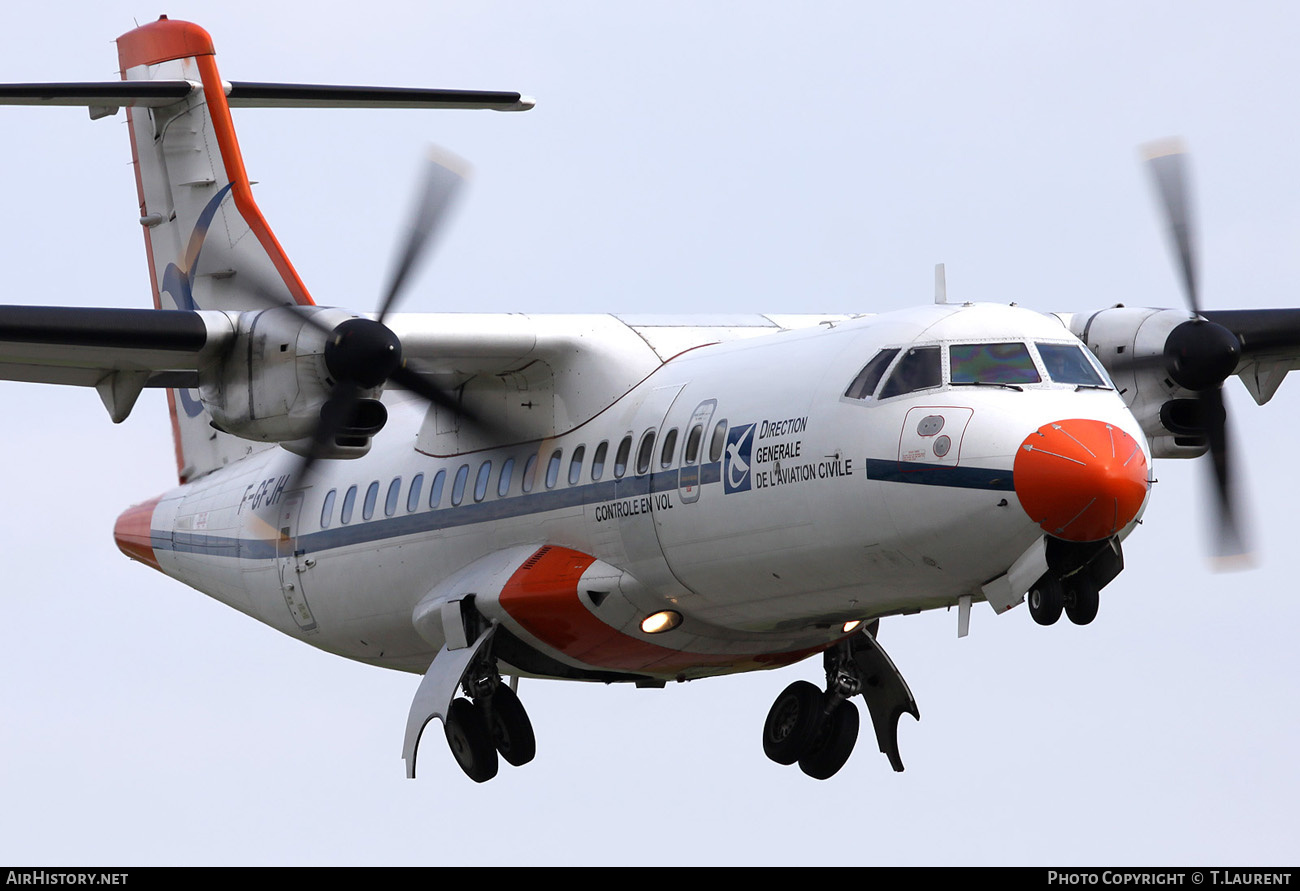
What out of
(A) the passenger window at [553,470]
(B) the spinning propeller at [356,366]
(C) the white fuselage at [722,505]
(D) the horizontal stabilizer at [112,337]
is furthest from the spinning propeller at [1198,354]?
(D) the horizontal stabilizer at [112,337]

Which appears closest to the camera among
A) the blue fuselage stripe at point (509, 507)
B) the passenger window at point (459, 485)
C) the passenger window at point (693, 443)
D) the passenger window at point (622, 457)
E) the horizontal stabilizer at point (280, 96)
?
the blue fuselage stripe at point (509, 507)

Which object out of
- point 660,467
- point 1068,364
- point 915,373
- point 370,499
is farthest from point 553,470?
point 1068,364

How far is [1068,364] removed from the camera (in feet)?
45.1

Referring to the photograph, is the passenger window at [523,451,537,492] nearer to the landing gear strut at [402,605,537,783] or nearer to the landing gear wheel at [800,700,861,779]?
the landing gear strut at [402,605,537,783]

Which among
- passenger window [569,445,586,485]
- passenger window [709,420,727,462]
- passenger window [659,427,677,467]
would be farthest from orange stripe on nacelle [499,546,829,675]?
passenger window [709,420,727,462]

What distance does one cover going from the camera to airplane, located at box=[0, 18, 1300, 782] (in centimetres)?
1334

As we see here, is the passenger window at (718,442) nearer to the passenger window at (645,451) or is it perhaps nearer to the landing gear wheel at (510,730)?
the passenger window at (645,451)

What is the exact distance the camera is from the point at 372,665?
19125mm

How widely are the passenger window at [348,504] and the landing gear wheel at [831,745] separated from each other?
4.57m

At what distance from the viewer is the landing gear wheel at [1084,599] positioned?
13.2 metres

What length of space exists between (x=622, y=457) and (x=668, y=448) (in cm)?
58

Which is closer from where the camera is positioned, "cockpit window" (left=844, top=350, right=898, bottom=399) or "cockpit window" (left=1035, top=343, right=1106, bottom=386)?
"cockpit window" (left=1035, top=343, right=1106, bottom=386)

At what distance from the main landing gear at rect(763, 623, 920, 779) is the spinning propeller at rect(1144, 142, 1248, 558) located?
2.99 metres

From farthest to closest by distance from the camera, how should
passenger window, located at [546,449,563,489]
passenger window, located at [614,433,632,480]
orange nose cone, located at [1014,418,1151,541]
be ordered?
passenger window, located at [546,449,563,489]
passenger window, located at [614,433,632,480]
orange nose cone, located at [1014,418,1151,541]
